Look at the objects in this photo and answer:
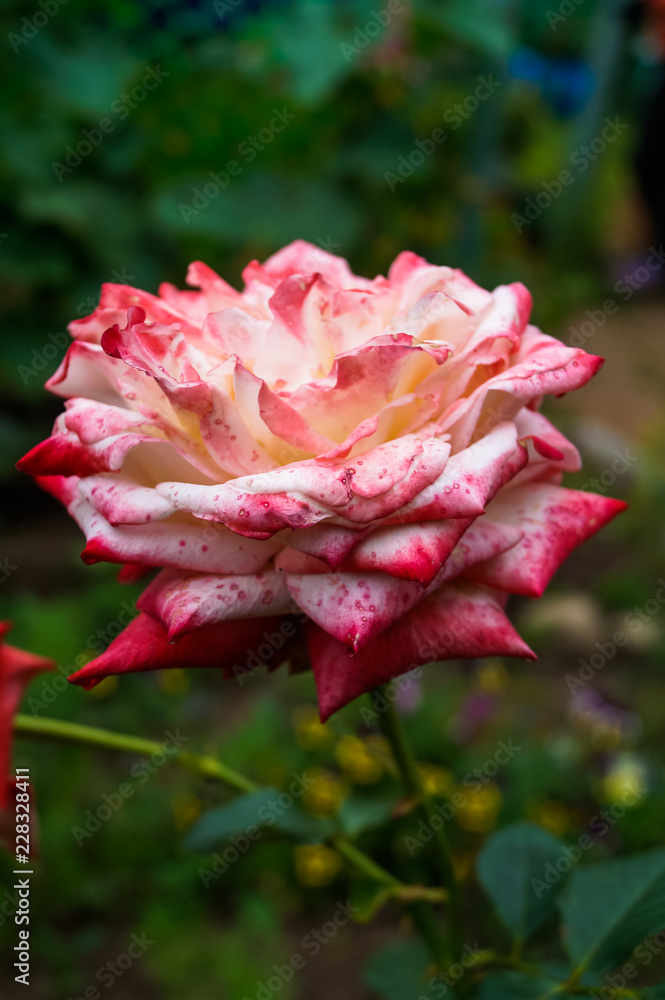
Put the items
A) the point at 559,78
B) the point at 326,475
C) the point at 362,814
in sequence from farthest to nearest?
1. the point at 559,78
2. the point at 362,814
3. the point at 326,475

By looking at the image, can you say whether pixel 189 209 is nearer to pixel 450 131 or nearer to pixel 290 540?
pixel 450 131
